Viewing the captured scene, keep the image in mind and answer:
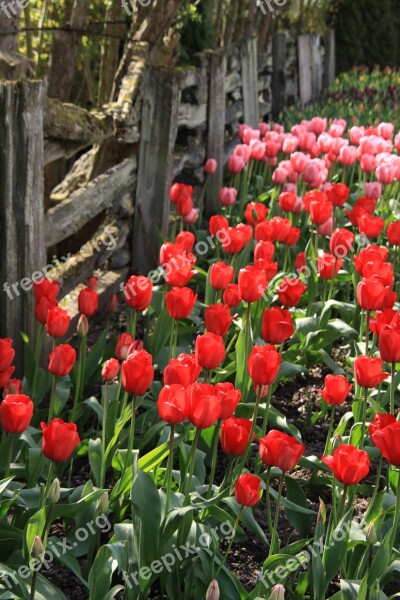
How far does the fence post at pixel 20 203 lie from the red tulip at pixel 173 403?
1518mm

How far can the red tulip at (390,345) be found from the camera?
8.67 ft

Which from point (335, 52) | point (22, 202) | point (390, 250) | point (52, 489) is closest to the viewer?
point (52, 489)

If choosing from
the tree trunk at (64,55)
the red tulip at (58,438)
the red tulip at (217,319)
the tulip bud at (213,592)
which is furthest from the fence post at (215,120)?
the tulip bud at (213,592)

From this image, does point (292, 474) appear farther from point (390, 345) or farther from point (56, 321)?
point (56, 321)

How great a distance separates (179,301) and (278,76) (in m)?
7.41

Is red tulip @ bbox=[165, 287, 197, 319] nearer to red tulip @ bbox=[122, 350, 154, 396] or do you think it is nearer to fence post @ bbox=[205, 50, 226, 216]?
red tulip @ bbox=[122, 350, 154, 396]

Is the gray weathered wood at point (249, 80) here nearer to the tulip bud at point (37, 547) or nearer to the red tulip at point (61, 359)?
the red tulip at point (61, 359)

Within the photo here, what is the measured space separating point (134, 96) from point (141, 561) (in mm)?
3007

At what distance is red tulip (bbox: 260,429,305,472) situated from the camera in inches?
90.8

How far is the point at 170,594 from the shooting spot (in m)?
2.48

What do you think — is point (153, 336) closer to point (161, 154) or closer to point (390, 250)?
point (161, 154)

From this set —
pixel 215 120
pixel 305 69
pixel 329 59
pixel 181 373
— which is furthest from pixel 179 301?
pixel 329 59

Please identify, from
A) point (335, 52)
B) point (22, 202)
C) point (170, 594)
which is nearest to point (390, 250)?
point (22, 202)

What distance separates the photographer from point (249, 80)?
307 inches
